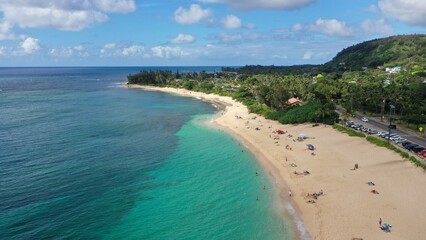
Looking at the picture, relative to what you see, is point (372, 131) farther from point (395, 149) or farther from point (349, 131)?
point (395, 149)

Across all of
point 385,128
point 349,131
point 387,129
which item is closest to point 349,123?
point 385,128

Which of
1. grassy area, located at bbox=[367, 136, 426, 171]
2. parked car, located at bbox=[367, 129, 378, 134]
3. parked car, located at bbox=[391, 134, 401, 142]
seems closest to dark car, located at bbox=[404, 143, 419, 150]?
grassy area, located at bbox=[367, 136, 426, 171]

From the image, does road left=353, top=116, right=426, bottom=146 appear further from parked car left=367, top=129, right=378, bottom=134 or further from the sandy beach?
the sandy beach

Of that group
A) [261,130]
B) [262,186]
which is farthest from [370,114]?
[262,186]

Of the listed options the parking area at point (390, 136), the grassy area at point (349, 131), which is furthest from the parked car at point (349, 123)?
the grassy area at point (349, 131)

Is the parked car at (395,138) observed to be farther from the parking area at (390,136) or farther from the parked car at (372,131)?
the parked car at (372,131)

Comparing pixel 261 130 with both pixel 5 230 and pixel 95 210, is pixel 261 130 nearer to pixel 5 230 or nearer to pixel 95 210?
pixel 95 210
